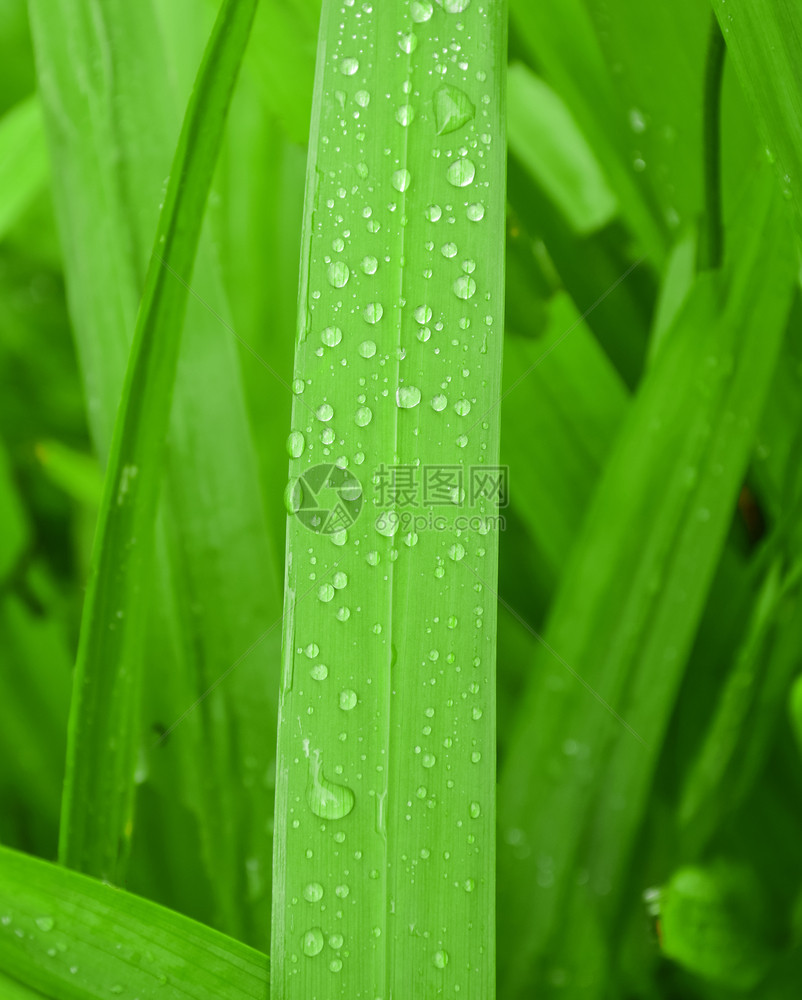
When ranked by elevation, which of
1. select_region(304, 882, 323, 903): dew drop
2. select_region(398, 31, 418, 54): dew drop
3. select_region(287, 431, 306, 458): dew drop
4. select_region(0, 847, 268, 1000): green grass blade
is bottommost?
select_region(0, 847, 268, 1000): green grass blade

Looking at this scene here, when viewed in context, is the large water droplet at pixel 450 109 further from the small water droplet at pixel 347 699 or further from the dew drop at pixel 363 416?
the small water droplet at pixel 347 699

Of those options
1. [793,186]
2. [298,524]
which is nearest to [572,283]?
[793,186]

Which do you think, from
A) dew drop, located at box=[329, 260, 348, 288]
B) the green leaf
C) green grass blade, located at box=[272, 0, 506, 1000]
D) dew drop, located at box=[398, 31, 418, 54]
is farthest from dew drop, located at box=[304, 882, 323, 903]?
the green leaf

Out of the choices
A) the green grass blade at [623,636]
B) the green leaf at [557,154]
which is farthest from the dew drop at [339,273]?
the green leaf at [557,154]

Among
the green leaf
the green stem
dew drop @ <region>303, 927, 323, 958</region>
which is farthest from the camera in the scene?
the green leaf

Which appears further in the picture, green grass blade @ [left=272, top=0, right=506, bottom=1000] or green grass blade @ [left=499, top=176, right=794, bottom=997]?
green grass blade @ [left=499, top=176, right=794, bottom=997]

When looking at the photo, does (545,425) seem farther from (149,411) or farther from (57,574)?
(57,574)

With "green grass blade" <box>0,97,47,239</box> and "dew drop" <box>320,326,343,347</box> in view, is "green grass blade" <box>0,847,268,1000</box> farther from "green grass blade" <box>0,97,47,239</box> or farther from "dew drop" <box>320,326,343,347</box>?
"green grass blade" <box>0,97,47,239</box>
